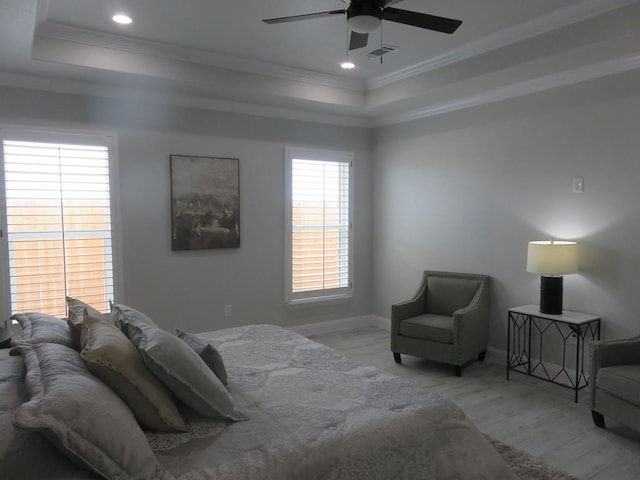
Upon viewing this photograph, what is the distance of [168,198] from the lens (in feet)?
15.5

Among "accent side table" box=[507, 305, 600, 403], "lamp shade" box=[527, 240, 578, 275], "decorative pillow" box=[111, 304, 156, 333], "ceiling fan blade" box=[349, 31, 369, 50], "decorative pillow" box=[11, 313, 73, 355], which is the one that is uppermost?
"ceiling fan blade" box=[349, 31, 369, 50]

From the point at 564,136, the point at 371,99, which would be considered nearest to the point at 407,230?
the point at 371,99

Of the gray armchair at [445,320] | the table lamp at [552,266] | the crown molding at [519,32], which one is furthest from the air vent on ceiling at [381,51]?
the gray armchair at [445,320]

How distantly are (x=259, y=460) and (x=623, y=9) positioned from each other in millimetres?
3565

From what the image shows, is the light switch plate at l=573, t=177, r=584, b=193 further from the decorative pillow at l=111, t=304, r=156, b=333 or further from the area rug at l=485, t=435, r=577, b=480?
the decorative pillow at l=111, t=304, r=156, b=333

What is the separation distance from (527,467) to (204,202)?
3.68 m

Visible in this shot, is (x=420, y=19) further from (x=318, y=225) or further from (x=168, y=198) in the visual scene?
(x=318, y=225)

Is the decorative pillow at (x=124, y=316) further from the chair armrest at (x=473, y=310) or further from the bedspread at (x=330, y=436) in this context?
the chair armrest at (x=473, y=310)

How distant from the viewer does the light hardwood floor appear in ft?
9.26

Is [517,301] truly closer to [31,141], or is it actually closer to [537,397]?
[537,397]

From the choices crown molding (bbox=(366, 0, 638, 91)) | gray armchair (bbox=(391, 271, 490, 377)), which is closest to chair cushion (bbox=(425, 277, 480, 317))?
gray armchair (bbox=(391, 271, 490, 377))

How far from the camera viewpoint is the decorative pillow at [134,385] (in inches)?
67.9

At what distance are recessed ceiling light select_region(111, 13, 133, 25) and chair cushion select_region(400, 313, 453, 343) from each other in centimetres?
353

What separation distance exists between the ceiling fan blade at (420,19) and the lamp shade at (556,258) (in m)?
1.97
